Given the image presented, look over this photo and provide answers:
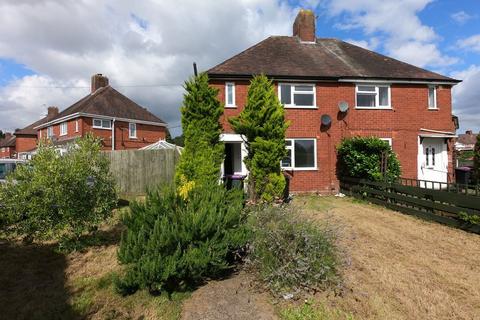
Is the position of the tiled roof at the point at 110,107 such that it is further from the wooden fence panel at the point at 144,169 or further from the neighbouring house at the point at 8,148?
the neighbouring house at the point at 8,148

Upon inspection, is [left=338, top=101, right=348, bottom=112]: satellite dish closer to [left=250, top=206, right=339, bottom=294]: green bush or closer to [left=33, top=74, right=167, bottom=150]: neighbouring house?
[left=250, top=206, right=339, bottom=294]: green bush

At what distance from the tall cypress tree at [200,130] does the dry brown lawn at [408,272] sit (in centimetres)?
479

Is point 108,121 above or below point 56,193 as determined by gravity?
above

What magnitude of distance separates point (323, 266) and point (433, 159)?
46.6 ft

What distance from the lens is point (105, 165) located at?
749 centimetres

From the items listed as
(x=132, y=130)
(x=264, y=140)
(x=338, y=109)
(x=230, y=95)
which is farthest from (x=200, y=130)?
(x=132, y=130)

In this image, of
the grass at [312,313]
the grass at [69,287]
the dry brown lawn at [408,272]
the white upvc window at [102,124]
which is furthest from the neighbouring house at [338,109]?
the white upvc window at [102,124]

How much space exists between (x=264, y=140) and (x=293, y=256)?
607cm

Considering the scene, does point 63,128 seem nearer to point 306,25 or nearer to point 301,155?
point 306,25

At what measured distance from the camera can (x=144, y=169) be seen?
15.7m

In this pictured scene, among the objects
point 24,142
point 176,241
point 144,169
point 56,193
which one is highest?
point 24,142

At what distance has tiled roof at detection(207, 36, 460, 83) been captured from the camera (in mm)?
15211

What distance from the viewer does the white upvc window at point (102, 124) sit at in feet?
92.9

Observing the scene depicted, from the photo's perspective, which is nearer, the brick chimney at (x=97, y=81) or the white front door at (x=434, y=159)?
the white front door at (x=434, y=159)
